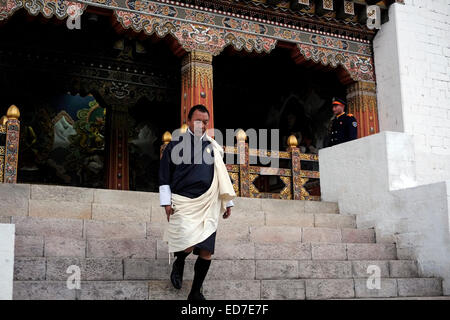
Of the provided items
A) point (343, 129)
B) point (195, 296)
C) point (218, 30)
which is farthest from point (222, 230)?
point (218, 30)

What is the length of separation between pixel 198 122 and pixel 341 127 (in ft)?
15.4

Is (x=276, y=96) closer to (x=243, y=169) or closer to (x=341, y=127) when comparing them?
(x=341, y=127)

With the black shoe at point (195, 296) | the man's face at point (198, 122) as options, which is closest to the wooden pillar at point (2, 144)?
the man's face at point (198, 122)

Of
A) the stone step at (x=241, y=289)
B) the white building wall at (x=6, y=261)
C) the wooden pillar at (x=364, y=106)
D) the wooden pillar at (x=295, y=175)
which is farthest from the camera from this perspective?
the wooden pillar at (x=364, y=106)

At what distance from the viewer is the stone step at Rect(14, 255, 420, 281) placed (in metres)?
4.72

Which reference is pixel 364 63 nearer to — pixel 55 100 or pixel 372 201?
pixel 372 201

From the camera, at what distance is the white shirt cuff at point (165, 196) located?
461 centimetres

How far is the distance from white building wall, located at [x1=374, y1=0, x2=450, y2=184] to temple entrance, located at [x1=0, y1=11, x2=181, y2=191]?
13.8 feet

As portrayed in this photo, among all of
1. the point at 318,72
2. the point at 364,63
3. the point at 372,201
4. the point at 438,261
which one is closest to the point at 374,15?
the point at 364,63

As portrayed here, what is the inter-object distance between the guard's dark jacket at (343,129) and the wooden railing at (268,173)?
621 millimetres

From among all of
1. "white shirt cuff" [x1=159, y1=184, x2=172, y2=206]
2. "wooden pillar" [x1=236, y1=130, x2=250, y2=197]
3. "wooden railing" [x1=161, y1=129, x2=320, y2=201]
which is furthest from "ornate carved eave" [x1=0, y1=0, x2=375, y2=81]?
"white shirt cuff" [x1=159, y1=184, x2=172, y2=206]

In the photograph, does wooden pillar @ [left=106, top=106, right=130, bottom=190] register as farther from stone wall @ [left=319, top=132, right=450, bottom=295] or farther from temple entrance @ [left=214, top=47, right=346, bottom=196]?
stone wall @ [left=319, top=132, right=450, bottom=295]

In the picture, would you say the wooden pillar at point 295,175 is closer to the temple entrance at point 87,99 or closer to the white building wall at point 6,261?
the temple entrance at point 87,99
